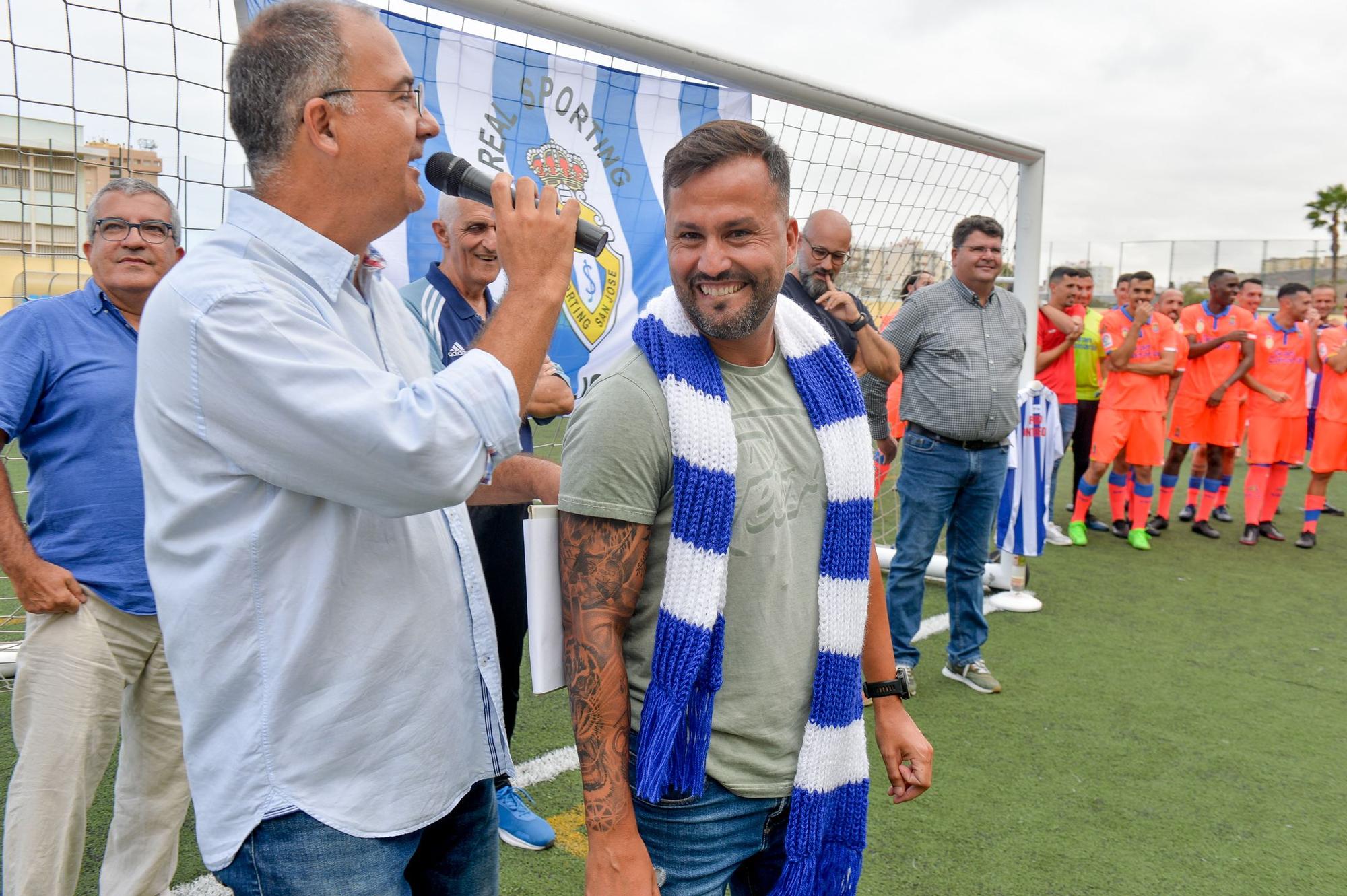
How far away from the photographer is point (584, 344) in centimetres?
341

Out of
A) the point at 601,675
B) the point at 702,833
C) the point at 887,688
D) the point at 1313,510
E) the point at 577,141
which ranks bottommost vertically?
the point at 1313,510

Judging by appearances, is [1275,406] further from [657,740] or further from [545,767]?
[657,740]

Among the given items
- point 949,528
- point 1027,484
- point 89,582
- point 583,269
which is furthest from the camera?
point 1027,484

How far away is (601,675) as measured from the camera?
1.47 meters

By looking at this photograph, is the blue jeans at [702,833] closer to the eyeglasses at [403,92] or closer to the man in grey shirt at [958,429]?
the eyeglasses at [403,92]

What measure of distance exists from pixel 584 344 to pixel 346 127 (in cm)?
214

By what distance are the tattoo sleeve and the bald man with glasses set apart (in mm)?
2619

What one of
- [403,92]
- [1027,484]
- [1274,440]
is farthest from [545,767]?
[1274,440]

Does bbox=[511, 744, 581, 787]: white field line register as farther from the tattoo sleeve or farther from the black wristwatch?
the tattoo sleeve

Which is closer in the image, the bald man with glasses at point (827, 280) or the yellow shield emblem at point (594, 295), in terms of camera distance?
the yellow shield emblem at point (594, 295)

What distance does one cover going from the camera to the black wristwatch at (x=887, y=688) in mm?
1940

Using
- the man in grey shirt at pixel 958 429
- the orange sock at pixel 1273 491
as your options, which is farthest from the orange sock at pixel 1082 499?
the man in grey shirt at pixel 958 429

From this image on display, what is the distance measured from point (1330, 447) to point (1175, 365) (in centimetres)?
175

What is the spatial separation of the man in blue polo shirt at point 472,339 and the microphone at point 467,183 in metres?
1.25
